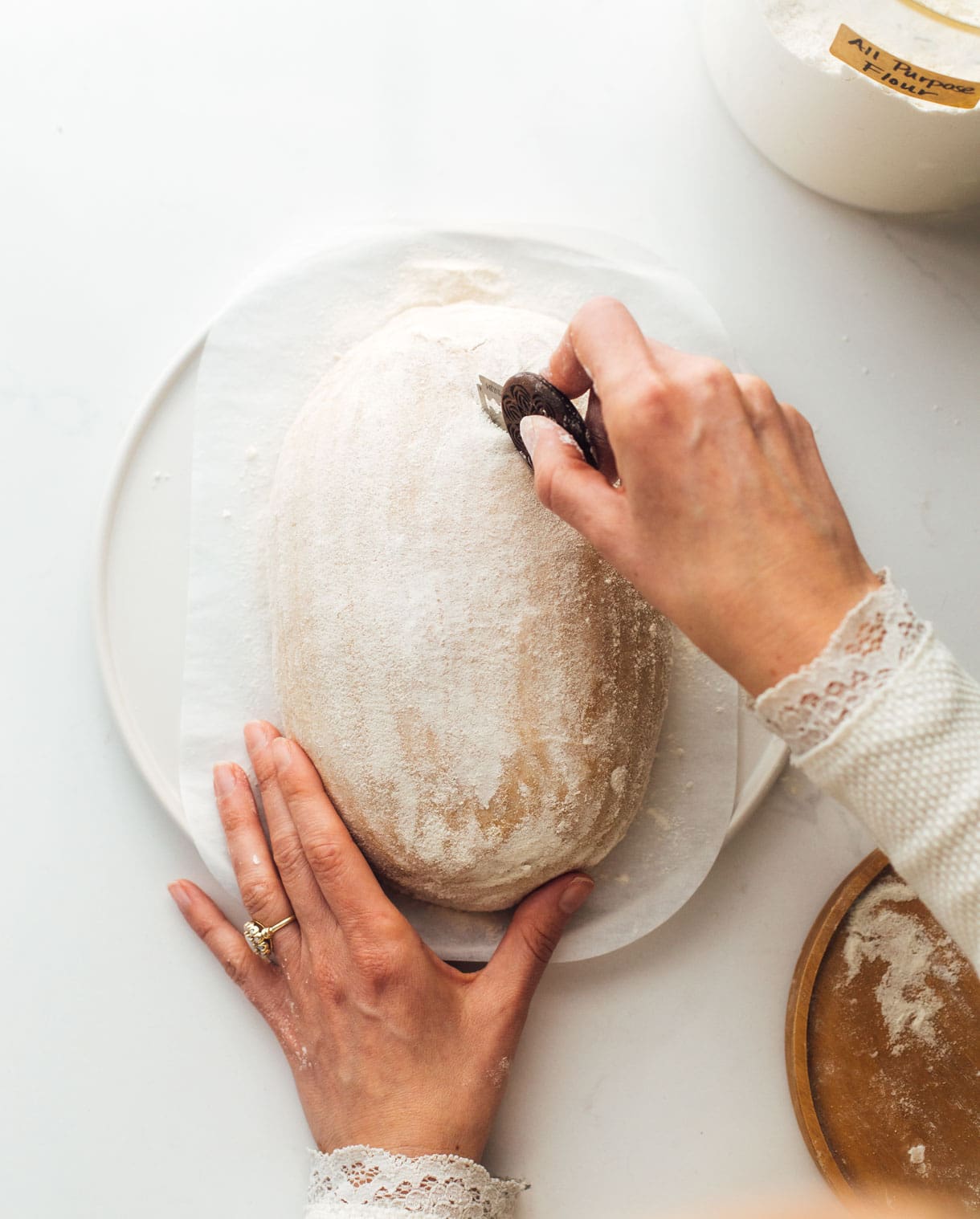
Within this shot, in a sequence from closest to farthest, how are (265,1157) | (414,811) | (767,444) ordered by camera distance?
(767,444) → (414,811) → (265,1157)

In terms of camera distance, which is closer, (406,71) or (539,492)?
(539,492)

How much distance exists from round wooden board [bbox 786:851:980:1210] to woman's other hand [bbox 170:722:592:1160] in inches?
10.6

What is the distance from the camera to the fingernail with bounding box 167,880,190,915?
36.3 inches

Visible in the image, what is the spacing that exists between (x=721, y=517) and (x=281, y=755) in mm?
469

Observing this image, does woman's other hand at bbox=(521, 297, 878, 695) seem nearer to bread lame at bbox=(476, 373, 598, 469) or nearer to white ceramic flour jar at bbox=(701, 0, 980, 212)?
bread lame at bbox=(476, 373, 598, 469)

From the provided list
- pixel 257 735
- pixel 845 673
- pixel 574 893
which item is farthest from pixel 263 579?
pixel 845 673

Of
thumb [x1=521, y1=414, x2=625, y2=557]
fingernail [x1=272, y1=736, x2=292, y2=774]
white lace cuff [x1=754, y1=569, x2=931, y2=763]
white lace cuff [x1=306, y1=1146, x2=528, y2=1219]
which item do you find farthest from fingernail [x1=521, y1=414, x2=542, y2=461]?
white lace cuff [x1=306, y1=1146, x2=528, y2=1219]

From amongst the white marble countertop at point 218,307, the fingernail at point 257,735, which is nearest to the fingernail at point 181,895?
the white marble countertop at point 218,307

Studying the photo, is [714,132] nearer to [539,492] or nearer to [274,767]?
[539,492]

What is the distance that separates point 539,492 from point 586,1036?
0.59 metres

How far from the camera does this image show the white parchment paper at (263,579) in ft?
2.99

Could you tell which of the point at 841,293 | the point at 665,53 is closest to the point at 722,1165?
the point at 841,293

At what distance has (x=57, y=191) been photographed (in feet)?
3.22

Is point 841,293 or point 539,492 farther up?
point 841,293
